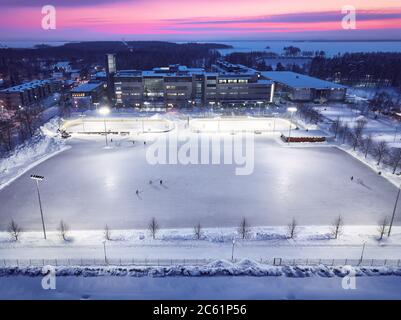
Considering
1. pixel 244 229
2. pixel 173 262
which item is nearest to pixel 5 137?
pixel 173 262

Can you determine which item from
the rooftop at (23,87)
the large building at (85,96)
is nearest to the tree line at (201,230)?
the large building at (85,96)

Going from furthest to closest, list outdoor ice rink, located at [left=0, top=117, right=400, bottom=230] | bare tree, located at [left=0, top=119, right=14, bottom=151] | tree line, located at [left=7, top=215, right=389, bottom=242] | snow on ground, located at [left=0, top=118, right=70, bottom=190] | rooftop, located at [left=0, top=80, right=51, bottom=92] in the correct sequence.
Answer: rooftop, located at [left=0, top=80, right=51, bottom=92]
bare tree, located at [left=0, top=119, right=14, bottom=151]
snow on ground, located at [left=0, top=118, right=70, bottom=190]
outdoor ice rink, located at [left=0, top=117, right=400, bottom=230]
tree line, located at [left=7, top=215, right=389, bottom=242]

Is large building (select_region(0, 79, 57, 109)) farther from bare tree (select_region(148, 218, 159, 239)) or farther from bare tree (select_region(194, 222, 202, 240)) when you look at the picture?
bare tree (select_region(194, 222, 202, 240))

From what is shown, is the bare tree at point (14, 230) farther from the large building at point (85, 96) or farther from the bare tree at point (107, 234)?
the large building at point (85, 96)

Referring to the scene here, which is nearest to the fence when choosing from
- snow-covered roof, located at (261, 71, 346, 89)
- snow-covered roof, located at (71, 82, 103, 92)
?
snow-covered roof, located at (71, 82, 103, 92)
